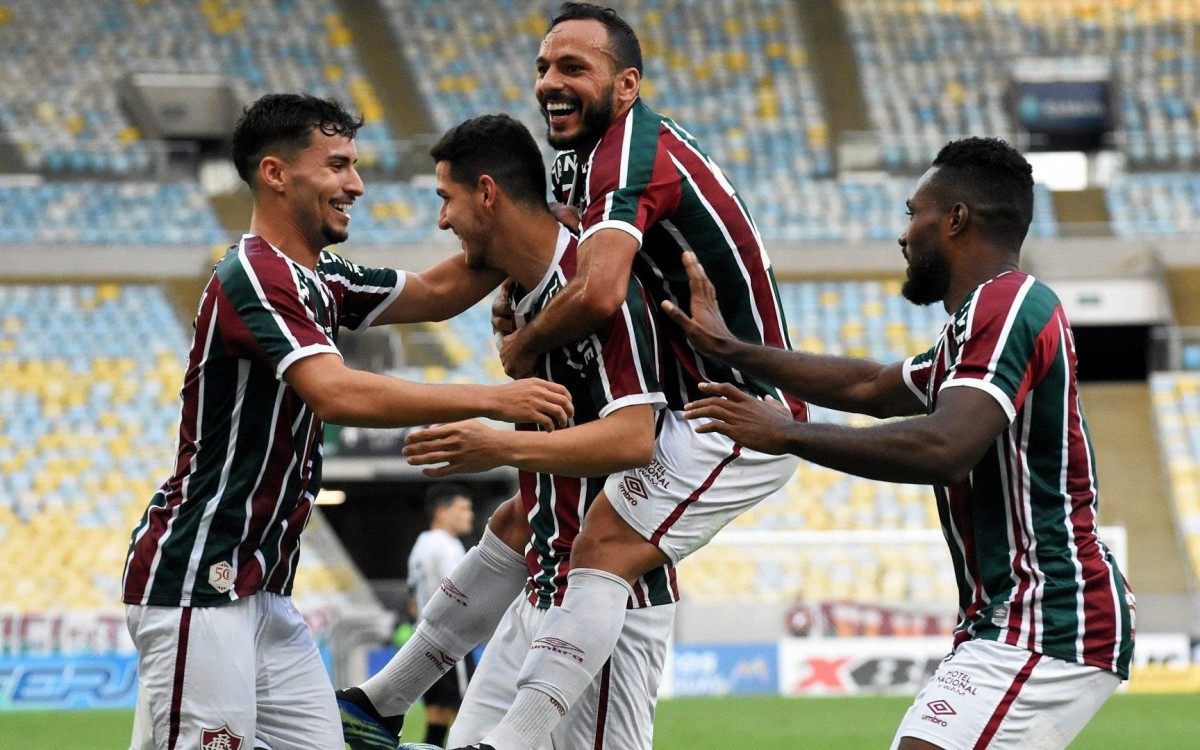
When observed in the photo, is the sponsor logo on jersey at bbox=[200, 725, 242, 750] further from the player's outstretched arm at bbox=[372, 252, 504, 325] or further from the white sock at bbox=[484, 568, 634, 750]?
the player's outstretched arm at bbox=[372, 252, 504, 325]

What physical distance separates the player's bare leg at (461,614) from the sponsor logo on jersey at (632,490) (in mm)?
525

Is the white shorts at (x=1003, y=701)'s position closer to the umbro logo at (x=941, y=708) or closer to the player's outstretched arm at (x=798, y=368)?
the umbro logo at (x=941, y=708)

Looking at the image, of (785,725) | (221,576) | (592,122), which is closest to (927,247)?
(592,122)

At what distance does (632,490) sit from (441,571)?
644cm

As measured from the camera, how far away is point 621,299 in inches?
179

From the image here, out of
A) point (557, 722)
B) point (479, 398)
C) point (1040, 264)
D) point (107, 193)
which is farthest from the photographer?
point (107, 193)

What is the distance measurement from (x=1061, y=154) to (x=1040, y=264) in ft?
10.2

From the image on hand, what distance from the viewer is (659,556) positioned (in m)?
4.88

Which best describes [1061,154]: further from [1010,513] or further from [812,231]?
[1010,513]

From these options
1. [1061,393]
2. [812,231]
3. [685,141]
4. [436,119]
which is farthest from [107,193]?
[1061,393]

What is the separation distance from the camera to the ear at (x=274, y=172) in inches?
186

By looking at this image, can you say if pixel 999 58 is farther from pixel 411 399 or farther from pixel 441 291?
pixel 411 399

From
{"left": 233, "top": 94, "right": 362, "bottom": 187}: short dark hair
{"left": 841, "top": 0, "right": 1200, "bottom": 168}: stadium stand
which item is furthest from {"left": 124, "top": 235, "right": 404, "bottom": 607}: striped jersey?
{"left": 841, "top": 0, "right": 1200, "bottom": 168}: stadium stand

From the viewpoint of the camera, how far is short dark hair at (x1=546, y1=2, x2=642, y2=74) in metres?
5.04
